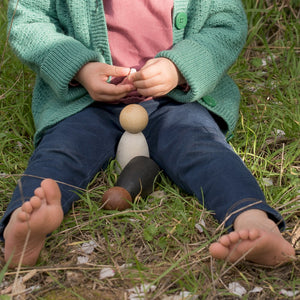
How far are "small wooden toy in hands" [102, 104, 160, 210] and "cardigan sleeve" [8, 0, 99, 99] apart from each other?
0.28m

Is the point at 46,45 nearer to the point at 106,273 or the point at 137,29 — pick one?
the point at 137,29

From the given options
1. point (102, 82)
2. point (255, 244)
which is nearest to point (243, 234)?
point (255, 244)

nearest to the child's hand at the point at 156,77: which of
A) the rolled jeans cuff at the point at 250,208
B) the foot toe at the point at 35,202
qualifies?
the rolled jeans cuff at the point at 250,208

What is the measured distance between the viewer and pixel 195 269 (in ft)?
4.72

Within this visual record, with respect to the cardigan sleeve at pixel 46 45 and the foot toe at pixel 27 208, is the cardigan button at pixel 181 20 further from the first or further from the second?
the foot toe at pixel 27 208

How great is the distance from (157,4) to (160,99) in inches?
15.6

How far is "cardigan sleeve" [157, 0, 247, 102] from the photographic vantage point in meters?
1.94

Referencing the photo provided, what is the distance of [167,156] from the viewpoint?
1.88 meters

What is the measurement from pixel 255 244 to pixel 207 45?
0.98 metres

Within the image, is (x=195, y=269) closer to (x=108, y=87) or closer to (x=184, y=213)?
(x=184, y=213)

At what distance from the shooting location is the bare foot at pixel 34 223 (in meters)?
1.36

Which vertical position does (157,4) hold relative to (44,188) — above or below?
above

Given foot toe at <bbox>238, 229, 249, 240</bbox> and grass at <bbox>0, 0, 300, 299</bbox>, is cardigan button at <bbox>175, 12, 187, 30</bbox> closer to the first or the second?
grass at <bbox>0, 0, 300, 299</bbox>

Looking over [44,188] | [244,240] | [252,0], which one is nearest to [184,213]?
[244,240]
